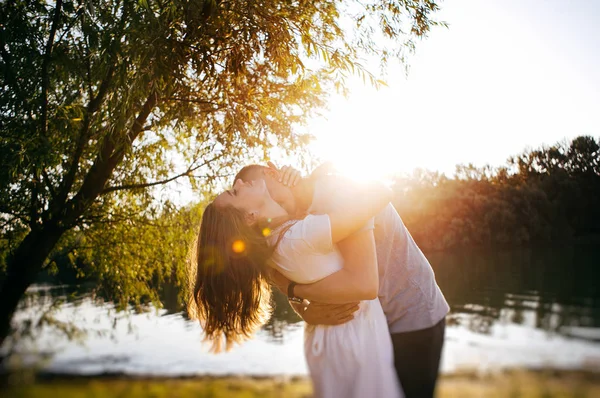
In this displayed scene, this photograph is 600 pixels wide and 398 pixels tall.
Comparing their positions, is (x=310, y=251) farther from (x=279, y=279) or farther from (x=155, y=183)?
(x=155, y=183)

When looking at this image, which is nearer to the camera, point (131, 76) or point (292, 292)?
point (292, 292)

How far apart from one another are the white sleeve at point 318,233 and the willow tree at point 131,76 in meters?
2.42

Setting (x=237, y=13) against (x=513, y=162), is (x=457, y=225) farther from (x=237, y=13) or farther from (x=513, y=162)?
(x=237, y=13)

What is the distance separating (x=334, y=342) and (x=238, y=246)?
591 mm

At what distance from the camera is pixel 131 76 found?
3.77 m

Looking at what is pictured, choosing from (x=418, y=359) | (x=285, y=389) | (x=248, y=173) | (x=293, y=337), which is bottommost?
(x=293, y=337)

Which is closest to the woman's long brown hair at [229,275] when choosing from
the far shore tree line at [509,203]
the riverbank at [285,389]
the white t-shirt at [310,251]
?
the white t-shirt at [310,251]

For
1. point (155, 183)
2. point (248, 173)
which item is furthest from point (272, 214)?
point (155, 183)

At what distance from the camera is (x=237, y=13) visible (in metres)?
4.37

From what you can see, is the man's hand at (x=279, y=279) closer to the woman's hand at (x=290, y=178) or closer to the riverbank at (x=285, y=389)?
the woman's hand at (x=290, y=178)

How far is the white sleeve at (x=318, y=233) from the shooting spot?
167 centimetres

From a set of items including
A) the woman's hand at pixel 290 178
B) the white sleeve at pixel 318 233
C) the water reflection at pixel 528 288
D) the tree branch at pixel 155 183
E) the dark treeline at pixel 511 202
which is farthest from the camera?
the dark treeline at pixel 511 202

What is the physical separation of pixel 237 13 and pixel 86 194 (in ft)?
10.3

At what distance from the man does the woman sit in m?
0.06
